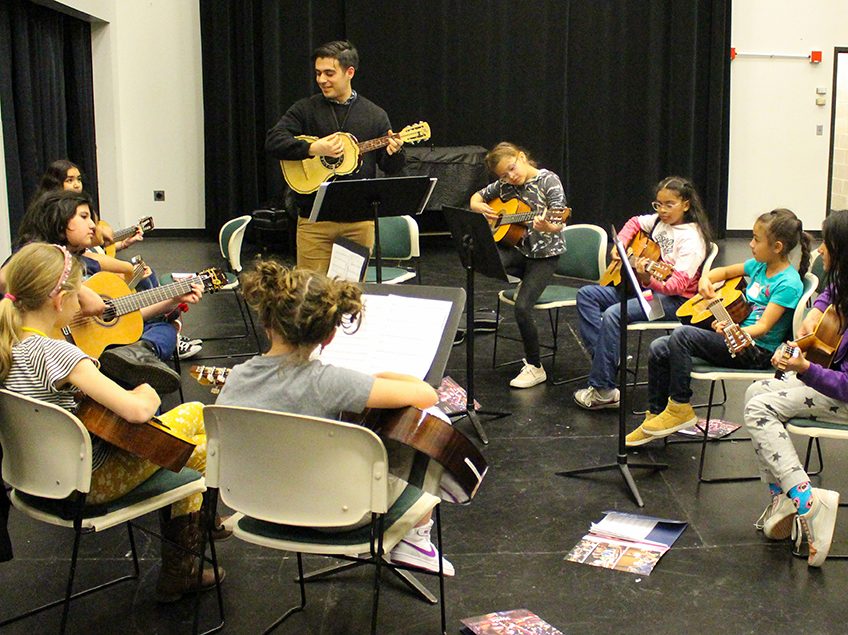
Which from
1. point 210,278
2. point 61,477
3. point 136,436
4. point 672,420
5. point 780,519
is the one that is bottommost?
point 780,519

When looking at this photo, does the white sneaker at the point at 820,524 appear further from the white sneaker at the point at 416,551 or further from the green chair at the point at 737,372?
the white sneaker at the point at 416,551

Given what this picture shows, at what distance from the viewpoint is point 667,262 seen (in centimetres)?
488

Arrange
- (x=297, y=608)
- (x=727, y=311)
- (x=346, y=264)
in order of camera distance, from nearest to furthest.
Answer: (x=297, y=608) → (x=727, y=311) → (x=346, y=264)

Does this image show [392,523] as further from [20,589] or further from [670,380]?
[670,380]

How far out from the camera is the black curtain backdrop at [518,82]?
1045cm

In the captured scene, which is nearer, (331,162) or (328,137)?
(328,137)

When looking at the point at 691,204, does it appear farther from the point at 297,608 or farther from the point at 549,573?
the point at 297,608

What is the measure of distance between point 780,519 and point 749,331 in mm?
836

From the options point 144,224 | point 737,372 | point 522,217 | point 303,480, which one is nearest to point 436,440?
point 303,480

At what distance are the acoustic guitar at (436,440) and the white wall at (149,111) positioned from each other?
28.1 ft

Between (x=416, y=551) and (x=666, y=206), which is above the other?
(x=666, y=206)

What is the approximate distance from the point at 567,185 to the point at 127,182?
4.74m

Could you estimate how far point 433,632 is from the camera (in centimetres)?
298

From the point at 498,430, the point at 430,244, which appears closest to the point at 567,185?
the point at 430,244
